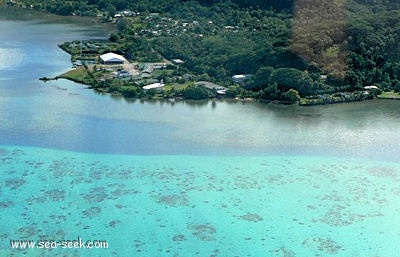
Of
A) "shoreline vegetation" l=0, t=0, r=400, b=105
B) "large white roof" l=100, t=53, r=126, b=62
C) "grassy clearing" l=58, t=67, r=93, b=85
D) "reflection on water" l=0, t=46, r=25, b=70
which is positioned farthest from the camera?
"large white roof" l=100, t=53, r=126, b=62

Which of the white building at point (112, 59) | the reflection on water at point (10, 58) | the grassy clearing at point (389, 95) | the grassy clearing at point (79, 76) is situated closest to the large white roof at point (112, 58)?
the white building at point (112, 59)

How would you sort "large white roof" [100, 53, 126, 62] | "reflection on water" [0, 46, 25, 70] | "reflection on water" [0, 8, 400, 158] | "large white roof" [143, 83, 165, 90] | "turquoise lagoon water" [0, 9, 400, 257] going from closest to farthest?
"turquoise lagoon water" [0, 9, 400, 257] < "reflection on water" [0, 8, 400, 158] < "large white roof" [143, 83, 165, 90] < "reflection on water" [0, 46, 25, 70] < "large white roof" [100, 53, 126, 62]

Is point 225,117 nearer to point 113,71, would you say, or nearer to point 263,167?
point 263,167

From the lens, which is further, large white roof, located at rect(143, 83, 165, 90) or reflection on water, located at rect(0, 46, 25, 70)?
reflection on water, located at rect(0, 46, 25, 70)

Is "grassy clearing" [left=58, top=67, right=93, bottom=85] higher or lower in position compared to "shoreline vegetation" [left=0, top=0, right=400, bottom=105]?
lower

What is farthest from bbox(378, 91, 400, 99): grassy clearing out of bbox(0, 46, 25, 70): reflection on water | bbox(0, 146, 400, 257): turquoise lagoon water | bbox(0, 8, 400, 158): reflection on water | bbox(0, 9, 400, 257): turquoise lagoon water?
bbox(0, 46, 25, 70): reflection on water

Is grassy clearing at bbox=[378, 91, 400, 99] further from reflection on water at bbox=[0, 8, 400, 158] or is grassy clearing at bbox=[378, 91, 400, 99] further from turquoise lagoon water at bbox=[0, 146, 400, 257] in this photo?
turquoise lagoon water at bbox=[0, 146, 400, 257]

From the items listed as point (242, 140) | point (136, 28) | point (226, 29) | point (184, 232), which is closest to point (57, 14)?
point (136, 28)
